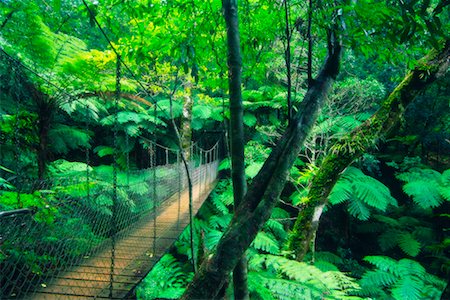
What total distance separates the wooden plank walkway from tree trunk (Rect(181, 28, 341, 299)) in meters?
0.38

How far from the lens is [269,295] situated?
80.9 inches

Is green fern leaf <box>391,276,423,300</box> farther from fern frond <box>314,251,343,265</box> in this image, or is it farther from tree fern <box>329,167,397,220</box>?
fern frond <box>314,251,343,265</box>

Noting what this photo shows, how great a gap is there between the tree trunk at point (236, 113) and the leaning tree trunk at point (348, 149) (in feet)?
4.86

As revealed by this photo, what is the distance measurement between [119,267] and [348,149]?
217 centimetres

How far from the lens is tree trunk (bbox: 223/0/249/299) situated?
133cm

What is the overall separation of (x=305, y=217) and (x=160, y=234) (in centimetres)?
139

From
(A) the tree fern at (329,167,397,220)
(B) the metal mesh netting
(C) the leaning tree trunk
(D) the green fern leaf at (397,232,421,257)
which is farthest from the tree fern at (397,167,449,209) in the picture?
(B) the metal mesh netting

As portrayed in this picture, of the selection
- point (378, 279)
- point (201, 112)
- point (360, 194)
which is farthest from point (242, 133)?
point (201, 112)

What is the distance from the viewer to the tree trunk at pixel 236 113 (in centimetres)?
133

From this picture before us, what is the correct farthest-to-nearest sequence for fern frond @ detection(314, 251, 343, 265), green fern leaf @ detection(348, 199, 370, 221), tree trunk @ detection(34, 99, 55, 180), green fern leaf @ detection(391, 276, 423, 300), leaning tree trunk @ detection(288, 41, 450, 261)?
fern frond @ detection(314, 251, 343, 265) < green fern leaf @ detection(348, 199, 370, 221) < leaning tree trunk @ detection(288, 41, 450, 261) < green fern leaf @ detection(391, 276, 423, 300) < tree trunk @ detection(34, 99, 55, 180)

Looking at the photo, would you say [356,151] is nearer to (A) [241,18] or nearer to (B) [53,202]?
(A) [241,18]

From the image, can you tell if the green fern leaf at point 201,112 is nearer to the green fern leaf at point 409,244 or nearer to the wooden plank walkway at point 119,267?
the wooden plank walkway at point 119,267

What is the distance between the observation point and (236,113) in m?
1.37

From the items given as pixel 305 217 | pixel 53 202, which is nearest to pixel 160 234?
pixel 53 202
